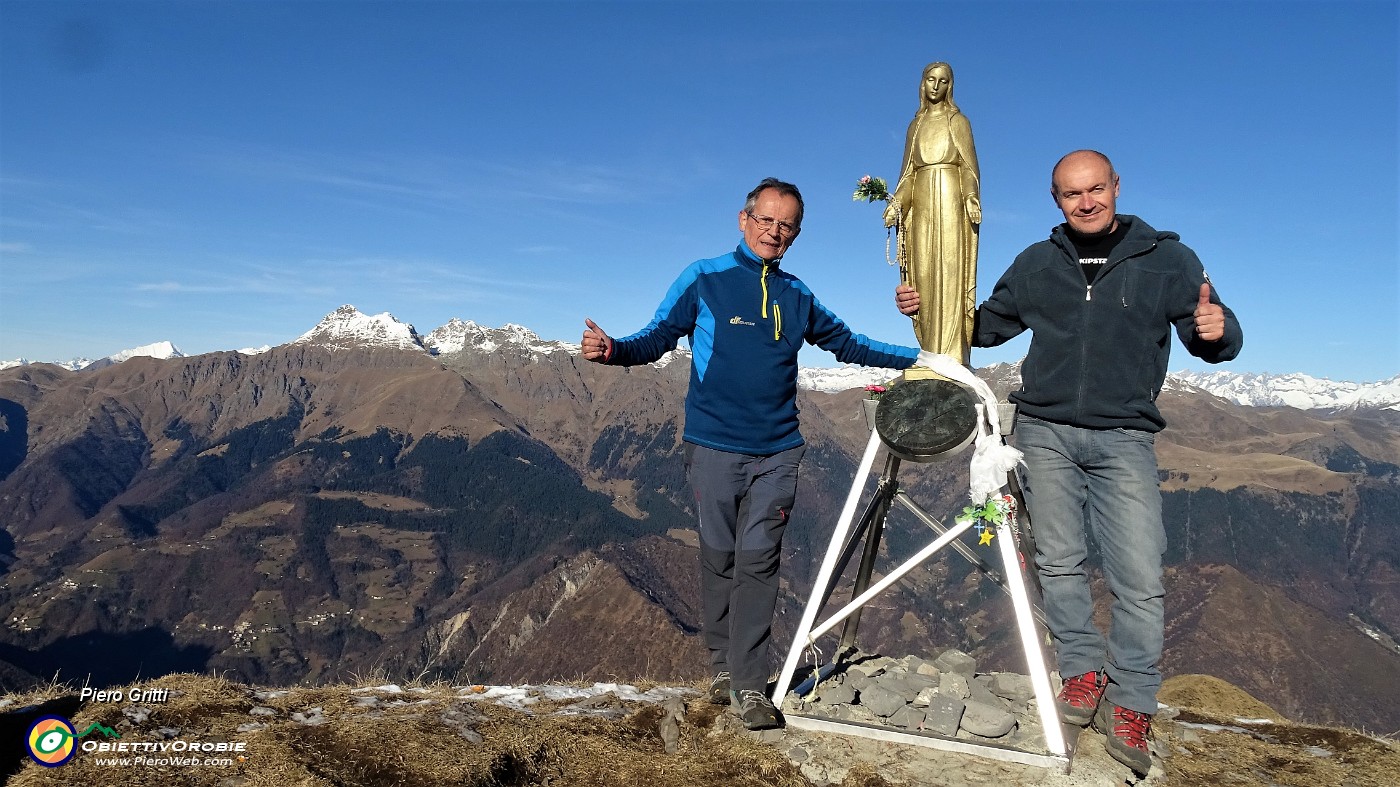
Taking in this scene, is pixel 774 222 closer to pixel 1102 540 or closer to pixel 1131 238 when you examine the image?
pixel 1131 238

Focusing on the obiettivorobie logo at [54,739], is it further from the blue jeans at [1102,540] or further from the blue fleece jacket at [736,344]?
the blue jeans at [1102,540]

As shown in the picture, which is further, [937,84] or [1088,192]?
[937,84]

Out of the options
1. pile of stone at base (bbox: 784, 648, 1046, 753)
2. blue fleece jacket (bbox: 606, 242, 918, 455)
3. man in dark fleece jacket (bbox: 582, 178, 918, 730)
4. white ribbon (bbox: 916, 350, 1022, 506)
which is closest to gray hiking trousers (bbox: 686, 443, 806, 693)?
man in dark fleece jacket (bbox: 582, 178, 918, 730)

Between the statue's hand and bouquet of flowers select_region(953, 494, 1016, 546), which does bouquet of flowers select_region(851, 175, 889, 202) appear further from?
bouquet of flowers select_region(953, 494, 1016, 546)

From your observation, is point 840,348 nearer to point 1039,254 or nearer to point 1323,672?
point 1039,254

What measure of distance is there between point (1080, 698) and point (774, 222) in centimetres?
582

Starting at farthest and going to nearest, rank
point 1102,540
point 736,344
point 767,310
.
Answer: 1. point 767,310
2. point 736,344
3. point 1102,540

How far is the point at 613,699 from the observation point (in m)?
9.17

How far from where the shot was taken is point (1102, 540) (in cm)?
711

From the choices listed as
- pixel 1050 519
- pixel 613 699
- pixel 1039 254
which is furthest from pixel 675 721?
pixel 1039 254

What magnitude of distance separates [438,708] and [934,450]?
616cm

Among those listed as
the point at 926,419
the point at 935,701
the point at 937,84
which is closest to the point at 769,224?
the point at 937,84

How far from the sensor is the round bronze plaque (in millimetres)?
7750

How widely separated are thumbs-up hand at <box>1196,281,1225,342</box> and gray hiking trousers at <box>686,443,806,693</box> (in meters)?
3.78
